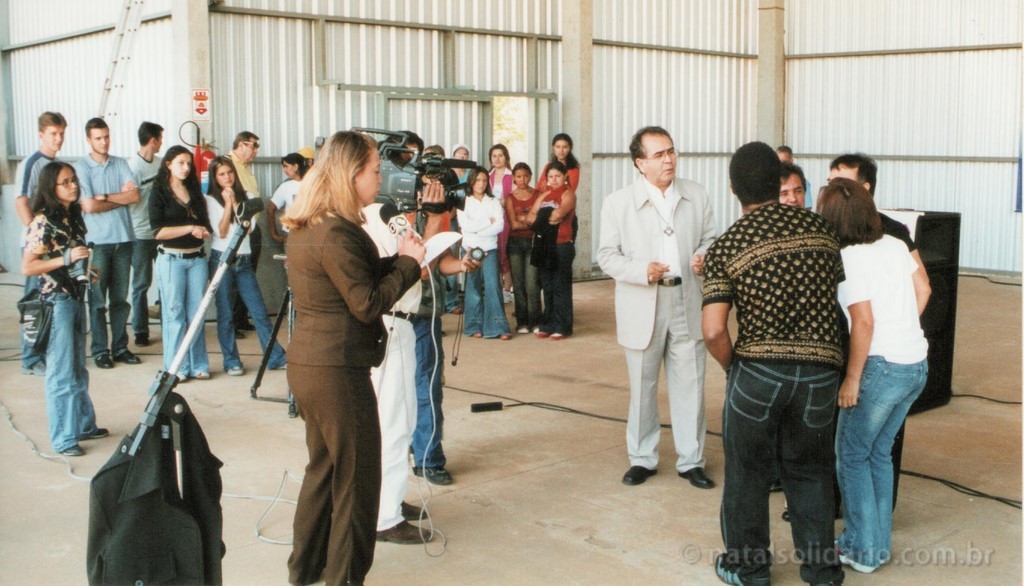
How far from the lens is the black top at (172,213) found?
7914 mm

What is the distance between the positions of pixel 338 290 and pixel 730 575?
188cm

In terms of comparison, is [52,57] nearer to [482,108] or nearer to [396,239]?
[482,108]

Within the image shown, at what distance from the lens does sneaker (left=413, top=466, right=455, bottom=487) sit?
5.58m

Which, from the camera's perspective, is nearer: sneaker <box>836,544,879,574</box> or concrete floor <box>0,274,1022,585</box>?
sneaker <box>836,544,879,574</box>

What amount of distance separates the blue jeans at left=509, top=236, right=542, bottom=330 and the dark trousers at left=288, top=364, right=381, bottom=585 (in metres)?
6.24

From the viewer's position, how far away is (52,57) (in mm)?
14062

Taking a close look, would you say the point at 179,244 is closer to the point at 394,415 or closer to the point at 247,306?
the point at 247,306

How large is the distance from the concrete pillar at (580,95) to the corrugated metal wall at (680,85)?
371 mm

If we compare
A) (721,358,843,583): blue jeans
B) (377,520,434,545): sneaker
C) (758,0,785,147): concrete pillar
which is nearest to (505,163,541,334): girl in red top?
(377,520,434,545): sneaker

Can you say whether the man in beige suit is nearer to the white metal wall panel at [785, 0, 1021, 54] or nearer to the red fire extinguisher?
the red fire extinguisher

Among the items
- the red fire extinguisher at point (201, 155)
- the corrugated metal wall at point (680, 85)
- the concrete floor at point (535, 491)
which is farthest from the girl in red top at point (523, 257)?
the corrugated metal wall at point (680, 85)

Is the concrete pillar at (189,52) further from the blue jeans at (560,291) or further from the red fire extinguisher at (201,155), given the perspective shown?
the blue jeans at (560,291)

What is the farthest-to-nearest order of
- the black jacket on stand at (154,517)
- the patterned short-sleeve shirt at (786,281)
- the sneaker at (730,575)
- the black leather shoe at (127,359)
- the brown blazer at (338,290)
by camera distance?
the black leather shoe at (127,359) → the sneaker at (730,575) → the patterned short-sleeve shirt at (786,281) → the brown blazer at (338,290) → the black jacket on stand at (154,517)

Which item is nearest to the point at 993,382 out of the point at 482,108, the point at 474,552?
the point at 474,552
